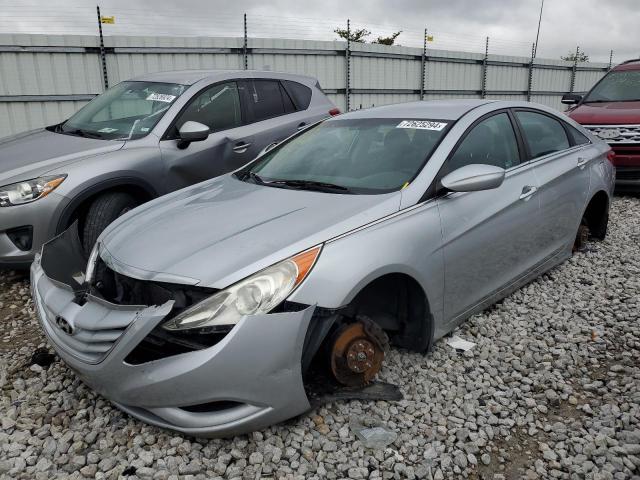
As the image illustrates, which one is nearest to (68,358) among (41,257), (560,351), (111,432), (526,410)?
(111,432)

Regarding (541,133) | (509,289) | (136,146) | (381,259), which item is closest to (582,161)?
(541,133)

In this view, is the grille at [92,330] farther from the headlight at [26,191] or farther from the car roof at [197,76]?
the car roof at [197,76]

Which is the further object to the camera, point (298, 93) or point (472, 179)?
point (298, 93)

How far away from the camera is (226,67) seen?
38.1ft

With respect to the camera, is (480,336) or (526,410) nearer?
(526,410)

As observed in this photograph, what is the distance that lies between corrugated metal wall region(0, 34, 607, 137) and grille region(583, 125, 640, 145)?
7.05 meters

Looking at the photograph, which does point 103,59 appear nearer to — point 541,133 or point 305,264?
point 541,133

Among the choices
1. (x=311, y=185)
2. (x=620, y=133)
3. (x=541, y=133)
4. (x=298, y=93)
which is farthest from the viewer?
(x=620, y=133)

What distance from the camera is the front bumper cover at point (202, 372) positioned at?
7.32 feet

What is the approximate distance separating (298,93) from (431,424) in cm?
443

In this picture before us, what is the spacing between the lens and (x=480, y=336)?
11.6 feet

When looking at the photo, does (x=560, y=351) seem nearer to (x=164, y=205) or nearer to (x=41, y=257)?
(x=164, y=205)

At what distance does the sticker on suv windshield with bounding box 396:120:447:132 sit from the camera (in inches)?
134

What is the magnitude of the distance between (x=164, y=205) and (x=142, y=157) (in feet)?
4.89
